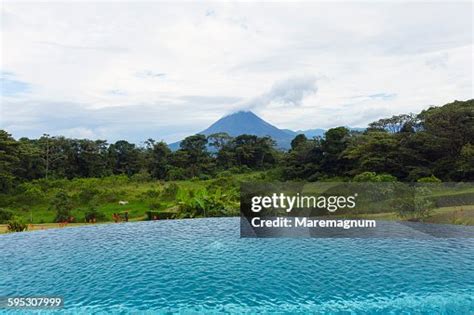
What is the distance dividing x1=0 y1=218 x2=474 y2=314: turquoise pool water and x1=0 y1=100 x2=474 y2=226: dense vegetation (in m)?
4.50

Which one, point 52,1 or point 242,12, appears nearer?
point 52,1

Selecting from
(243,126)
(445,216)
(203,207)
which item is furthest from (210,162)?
(243,126)

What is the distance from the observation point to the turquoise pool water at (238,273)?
6.80 meters

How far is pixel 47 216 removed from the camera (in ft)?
50.9

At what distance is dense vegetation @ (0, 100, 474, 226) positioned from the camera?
17266mm

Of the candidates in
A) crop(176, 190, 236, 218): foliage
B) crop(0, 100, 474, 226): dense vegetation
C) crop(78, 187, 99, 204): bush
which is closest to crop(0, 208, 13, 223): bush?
crop(0, 100, 474, 226): dense vegetation

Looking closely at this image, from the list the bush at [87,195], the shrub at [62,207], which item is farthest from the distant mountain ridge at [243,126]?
the shrub at [62,207]

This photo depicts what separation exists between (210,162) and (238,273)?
22151 millimetres

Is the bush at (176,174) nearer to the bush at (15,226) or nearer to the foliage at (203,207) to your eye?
the foliage at (203,207)

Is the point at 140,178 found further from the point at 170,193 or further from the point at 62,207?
the point at 62,207

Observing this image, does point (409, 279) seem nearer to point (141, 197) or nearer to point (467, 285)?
point (467, 285)

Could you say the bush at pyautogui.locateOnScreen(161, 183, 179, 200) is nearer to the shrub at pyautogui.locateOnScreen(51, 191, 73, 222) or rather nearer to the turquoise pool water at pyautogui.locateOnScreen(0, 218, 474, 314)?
the shrub at pyautogui.locateOnScreen(51, 191, 73, 222)

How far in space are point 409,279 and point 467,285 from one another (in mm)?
1113

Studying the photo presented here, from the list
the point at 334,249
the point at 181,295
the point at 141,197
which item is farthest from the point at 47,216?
the point at 334,249
